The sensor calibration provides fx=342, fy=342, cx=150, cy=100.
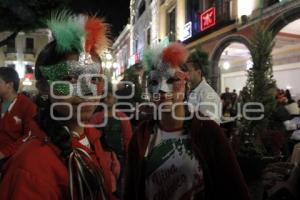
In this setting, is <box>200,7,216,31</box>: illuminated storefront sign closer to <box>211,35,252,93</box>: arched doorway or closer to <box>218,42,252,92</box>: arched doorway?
<box>211,35,252,93</box>: arched doorway

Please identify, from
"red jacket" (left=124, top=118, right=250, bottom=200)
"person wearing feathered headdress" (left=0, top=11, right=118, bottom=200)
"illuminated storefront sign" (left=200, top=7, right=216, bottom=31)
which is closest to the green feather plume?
"person wearing feathered headdress" (left=0, top=11, right=118, bottom=200)

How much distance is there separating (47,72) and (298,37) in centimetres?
1404

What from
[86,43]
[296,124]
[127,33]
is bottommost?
[296,124]

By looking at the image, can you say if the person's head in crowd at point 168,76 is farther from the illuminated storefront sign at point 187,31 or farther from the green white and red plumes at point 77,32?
the illuminated storefront sign at point 187,31

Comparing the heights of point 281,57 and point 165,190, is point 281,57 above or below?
above

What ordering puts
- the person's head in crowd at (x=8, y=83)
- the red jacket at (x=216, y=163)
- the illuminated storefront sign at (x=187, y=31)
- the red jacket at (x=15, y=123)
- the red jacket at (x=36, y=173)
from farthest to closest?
the illuminated storefront sign at (x=187, y=31), the person's head in crowd at (x=8, y=83), the red jacket at (x=15, y=123), the red jacket at (x=216, y=163), the red jacket at (x=36, y=173)

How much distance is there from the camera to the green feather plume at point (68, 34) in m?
1.58

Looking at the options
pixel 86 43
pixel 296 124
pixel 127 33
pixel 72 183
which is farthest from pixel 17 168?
pixel 127 33

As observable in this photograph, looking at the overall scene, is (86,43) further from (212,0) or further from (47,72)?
(212,0)

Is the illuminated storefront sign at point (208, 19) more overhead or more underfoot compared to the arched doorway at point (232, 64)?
more overhead

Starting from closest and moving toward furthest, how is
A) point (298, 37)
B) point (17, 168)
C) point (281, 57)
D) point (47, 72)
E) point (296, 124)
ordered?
point (17, 168) → point (47, 72) → point (296, 124) → point (298, 37) → point (281, 57)

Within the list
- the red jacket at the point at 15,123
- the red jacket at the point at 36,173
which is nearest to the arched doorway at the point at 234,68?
the red jacket at the point at 15,123

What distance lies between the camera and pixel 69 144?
1.50m

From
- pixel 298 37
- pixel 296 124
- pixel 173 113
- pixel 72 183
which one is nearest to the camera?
pixel 72 183
